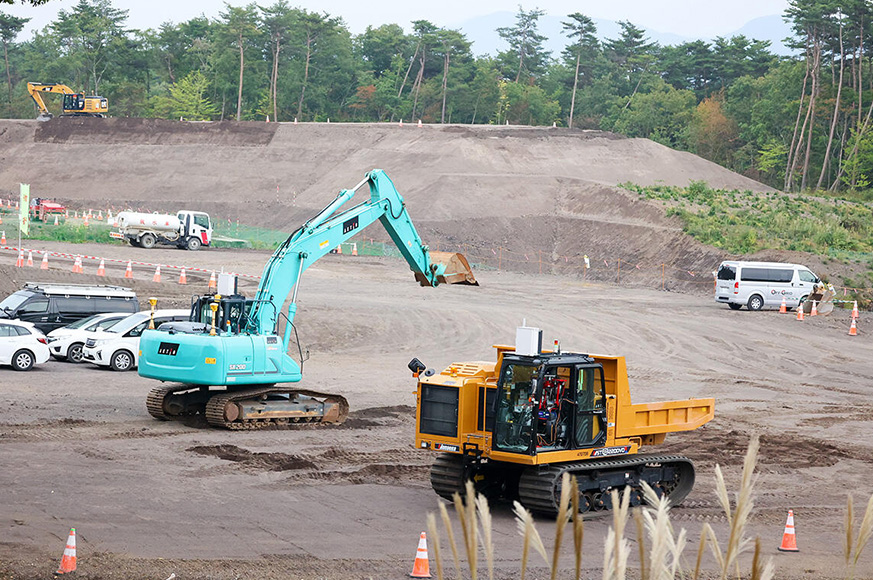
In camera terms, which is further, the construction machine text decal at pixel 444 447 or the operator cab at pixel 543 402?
the construction machine text decal at pixel 444 447

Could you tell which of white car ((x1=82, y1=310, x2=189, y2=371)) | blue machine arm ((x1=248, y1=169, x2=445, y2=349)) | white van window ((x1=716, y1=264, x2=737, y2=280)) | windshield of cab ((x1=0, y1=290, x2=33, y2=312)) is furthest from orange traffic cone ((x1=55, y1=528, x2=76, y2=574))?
white van window ((x1=716, y1=264, x2=737, y2=280))

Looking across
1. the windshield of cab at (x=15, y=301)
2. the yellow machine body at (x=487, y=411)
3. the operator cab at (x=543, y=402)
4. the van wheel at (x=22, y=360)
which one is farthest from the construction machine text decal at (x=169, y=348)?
the windshield of cab at (x=15, y=301)

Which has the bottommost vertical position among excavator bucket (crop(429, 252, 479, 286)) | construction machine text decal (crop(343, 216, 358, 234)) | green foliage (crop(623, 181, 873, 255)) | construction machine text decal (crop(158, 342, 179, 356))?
construction machine text decal (crop(158, 342, 179, 356))

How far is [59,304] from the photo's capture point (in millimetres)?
30922

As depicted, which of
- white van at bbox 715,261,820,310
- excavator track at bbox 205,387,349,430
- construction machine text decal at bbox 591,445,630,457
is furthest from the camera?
white van at bbox 715,261,820,310

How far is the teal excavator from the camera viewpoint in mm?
19859

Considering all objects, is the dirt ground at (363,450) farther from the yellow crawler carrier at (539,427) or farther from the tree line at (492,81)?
the tree line at (492,81)

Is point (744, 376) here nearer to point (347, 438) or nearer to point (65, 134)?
point (347, 438)

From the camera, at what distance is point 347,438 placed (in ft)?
66.6

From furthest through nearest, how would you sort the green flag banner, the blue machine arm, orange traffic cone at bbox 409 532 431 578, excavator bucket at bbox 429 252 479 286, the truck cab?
the truck cab < the green flag banner < excavator bucket at bbox 429 252 479 286 < the blue machine arm < orange traffic cone at bbox 409 532 431 578

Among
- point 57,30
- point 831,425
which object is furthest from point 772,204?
point 57,30

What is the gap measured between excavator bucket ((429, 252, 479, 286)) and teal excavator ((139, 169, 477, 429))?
0.02 metres

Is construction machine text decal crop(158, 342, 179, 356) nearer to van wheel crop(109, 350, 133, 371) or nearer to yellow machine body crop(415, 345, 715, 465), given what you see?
yellow machine body crop(415, 345, 715, 465)

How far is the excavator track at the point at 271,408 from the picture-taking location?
20.5 meters
